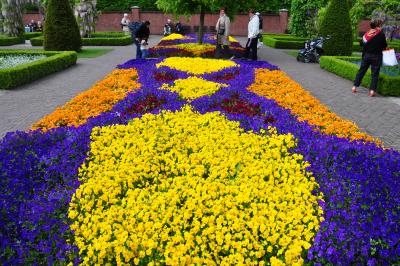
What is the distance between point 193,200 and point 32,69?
11701 millimetres

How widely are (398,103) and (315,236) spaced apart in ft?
29.1

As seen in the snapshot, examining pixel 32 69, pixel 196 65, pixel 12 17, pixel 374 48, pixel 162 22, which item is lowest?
pixel 32 69

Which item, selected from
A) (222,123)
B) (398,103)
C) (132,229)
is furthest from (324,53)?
(132,229)

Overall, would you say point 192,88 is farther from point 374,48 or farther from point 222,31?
point 222,31

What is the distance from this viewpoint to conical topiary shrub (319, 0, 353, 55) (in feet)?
63.0

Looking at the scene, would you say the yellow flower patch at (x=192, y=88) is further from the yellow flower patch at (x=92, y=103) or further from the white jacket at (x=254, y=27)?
the white jacket at (x=254, y=27)

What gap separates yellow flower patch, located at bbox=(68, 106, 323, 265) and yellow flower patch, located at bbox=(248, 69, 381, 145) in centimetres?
152

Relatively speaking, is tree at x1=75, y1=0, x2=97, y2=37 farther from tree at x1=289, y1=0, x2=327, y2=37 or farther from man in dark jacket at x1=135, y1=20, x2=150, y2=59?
tree at x1=289, y1=0, x2=327, y2=37

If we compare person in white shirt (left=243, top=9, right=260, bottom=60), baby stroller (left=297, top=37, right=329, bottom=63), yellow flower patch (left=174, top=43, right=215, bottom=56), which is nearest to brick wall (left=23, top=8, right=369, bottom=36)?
yellow flower patch (left=174, top=43, right=215, bottom=56)

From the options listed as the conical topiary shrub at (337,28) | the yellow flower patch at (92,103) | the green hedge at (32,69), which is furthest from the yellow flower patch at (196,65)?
the conical topiary shrub at (337,28)

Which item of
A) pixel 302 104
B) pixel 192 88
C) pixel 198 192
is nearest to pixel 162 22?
pixel 192 88

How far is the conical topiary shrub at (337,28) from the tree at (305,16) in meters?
8.12

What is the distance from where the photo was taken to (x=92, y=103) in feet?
28.3

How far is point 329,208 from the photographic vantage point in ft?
13.5
